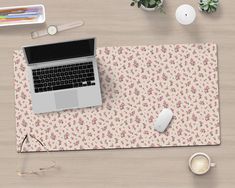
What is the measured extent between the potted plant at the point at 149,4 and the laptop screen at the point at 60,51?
21 centimetres

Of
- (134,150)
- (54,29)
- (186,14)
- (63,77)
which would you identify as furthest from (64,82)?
(186,14)

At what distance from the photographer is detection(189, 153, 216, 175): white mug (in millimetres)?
1673

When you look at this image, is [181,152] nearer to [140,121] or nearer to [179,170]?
[179,170]

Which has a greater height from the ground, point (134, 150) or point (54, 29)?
point (54, 29)

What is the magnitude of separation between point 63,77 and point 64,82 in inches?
0.6

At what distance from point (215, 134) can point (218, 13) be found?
389 mm

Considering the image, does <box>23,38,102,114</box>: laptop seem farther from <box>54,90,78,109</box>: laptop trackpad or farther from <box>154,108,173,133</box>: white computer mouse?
<box>154,108,173,133</box>: white computer mouse

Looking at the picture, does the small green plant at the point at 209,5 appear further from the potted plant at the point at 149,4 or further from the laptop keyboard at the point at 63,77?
the laptop keyboard at the point at 63,77

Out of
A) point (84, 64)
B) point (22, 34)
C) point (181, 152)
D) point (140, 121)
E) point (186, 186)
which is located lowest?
point (186, 186)

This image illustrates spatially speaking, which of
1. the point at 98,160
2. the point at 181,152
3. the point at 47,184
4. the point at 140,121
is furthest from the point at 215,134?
the point at 47,184

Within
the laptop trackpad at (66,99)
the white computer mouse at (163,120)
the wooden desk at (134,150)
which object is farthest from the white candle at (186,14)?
the laptop trackpad at (66,99)

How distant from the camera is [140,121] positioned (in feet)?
5.63

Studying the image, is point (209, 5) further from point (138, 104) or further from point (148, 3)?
point (138, 104)

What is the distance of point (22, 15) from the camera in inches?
69.0
